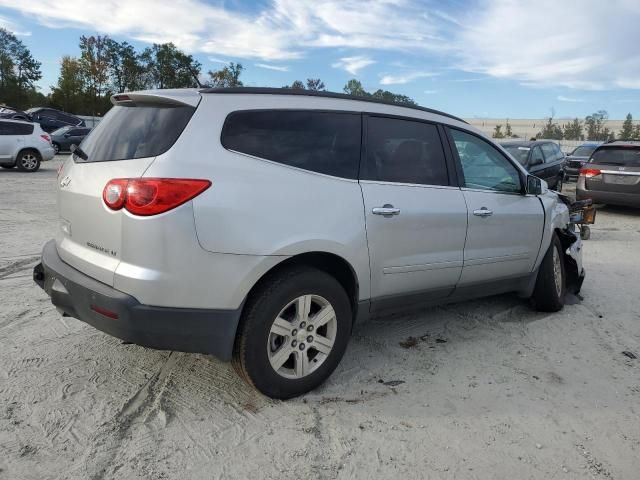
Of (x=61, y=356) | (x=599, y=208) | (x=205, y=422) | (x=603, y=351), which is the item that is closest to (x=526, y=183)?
(x=603, y=351)

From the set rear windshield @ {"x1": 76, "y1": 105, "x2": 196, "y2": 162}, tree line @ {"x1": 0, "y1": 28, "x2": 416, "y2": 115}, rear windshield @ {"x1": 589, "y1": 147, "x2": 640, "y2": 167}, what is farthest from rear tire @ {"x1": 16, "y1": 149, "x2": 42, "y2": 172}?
tree line @ {"x1": 0, "y1": 28, "x2": 416, "y2": 115}

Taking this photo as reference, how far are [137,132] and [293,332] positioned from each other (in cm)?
145

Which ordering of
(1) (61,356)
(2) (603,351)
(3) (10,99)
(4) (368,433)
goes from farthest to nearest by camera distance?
1. (3) (10,99)
2. (2) (603,351)
3. (1) (61,356)
4. (4) (368,433)

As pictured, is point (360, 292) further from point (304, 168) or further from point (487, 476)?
point (487, 476)

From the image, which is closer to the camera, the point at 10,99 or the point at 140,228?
the point at 140,228

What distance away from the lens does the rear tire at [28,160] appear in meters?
16.0

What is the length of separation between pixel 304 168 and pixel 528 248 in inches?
98.1

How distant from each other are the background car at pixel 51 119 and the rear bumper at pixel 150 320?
2726 centimetres

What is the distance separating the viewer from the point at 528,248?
462 cm

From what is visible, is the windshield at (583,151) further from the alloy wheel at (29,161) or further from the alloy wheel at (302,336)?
the alloy wheel at (302,336)

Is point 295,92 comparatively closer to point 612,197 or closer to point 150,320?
point 150,320

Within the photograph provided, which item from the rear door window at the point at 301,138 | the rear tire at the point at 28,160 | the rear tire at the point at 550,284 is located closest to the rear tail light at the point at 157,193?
the rear door window at the point at 301,138

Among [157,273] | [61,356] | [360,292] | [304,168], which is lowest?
[61,356]

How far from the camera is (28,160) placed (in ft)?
53.0
